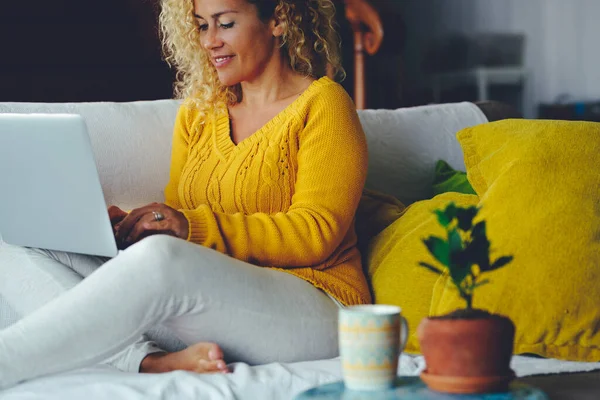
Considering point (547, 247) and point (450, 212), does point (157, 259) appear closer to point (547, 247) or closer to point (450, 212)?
point (450, 212)

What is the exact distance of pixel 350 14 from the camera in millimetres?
3467

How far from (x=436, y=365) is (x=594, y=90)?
5.25m

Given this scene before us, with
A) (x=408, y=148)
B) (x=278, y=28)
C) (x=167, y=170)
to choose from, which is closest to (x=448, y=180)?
(x=408, y=148)

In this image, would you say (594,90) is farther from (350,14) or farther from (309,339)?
(309,339)

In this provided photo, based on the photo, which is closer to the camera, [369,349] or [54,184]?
[369,349]

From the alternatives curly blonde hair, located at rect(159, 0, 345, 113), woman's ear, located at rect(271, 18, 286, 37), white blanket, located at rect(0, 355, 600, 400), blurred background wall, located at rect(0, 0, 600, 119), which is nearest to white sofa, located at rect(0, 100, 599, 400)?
white blanket, located at rect(0, 355, 600, 400)

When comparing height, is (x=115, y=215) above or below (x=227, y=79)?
below

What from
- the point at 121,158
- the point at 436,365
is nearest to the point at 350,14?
the point at 121,158

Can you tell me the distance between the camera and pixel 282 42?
1875 mm

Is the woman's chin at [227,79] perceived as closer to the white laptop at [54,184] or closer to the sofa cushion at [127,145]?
the sofa cushion at [127,145]

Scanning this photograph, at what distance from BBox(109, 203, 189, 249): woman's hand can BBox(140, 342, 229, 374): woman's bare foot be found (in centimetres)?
23

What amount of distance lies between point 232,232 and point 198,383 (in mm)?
338

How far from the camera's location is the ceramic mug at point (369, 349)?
1.03 metres

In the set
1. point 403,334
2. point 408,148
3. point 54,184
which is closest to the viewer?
point 403,334
